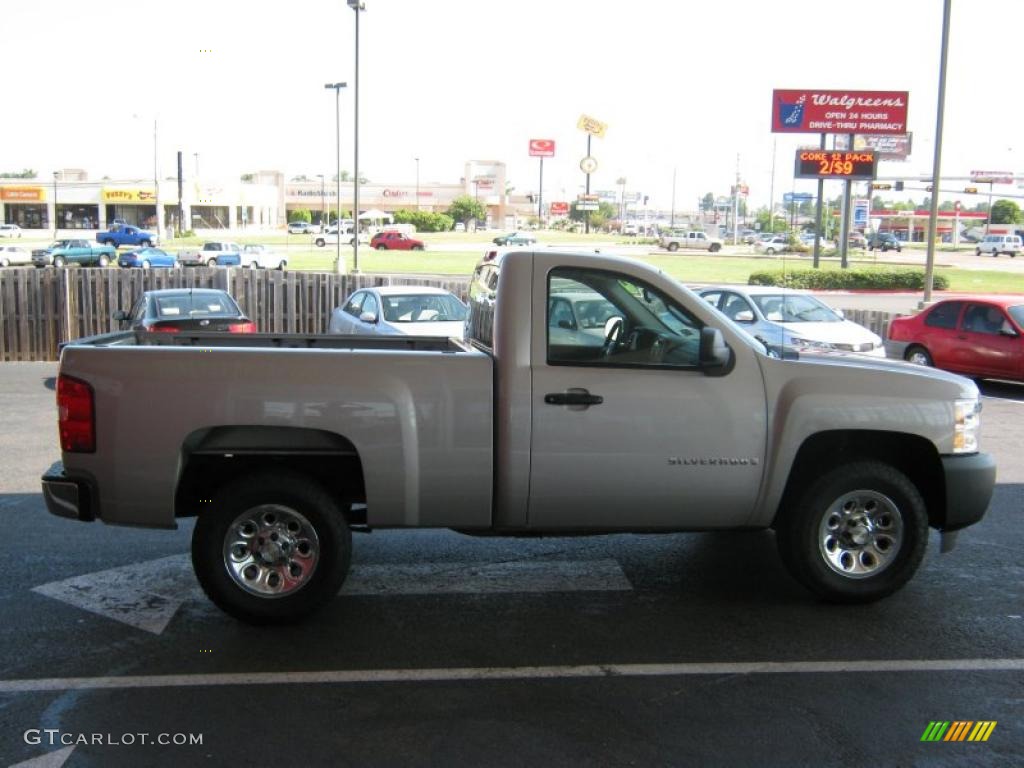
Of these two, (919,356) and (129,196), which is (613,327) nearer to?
(919,356)

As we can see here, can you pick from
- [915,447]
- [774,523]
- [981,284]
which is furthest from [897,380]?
[981,284]

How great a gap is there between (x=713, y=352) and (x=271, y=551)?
2599 mm

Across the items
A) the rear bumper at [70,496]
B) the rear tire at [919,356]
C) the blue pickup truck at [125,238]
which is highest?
the blue pickup truck at [125,238]

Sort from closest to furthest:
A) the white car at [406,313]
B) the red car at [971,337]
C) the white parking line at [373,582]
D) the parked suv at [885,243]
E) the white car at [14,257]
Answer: the white parking line at [373,582] → the white car at [406,313] → the red car at [971,337] → the white car at [14,257] → the parked suv at [885,243]

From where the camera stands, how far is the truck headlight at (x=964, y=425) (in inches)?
224

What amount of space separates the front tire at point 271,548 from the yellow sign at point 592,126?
62.9 m

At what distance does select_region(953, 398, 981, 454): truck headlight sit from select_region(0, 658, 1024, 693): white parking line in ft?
4.14

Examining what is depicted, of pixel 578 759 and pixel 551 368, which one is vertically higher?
pixel 551 368

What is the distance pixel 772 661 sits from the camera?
16.3 feet

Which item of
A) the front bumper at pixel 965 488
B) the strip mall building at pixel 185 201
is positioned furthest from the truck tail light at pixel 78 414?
the strip mall building at pixel 185 201

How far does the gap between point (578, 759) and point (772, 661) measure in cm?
144

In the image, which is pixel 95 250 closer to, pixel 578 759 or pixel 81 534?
pixel 81 534

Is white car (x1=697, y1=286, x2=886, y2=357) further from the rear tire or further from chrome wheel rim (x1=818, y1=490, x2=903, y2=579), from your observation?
chrome wheel rim (x1=818, y1=490, x2=903, y2=579)

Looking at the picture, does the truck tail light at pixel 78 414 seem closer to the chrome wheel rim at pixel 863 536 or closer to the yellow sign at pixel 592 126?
the chrome wheel rim at pixel 863 536
